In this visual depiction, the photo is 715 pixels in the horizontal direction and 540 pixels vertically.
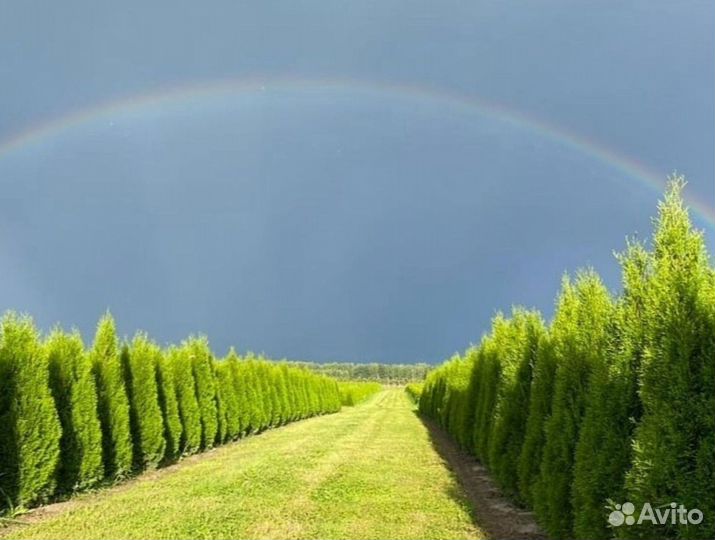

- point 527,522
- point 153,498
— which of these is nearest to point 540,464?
point 527,522

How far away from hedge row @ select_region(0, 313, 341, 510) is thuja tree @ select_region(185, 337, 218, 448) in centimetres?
3

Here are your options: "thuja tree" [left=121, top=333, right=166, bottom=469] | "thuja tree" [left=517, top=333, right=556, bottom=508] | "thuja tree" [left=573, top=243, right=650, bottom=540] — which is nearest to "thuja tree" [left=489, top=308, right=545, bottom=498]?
"thuja tree" [left=517, top=333, right=556, bottom=508]

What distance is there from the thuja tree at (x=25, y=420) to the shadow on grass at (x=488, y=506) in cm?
616

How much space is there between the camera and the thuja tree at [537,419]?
7.20 metres

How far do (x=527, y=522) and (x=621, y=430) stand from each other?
A: 3.24 metres

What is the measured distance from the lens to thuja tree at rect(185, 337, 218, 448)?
15883 mm

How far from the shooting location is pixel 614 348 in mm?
5273

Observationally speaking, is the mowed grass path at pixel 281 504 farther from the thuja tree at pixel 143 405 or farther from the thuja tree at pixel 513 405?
the thuja tree at pixel 513 405

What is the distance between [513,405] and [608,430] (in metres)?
4.05

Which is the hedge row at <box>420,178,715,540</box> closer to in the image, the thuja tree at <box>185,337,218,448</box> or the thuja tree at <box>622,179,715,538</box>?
the thuja tree at <box>622,179,715,538</box>

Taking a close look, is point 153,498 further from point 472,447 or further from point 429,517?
point 472,447

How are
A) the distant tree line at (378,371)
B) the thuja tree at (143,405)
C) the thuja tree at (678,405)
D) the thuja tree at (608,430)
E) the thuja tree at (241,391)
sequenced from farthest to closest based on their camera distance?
the distant tree line at (378,371) < the thuja tree at (241,391) < the thuja tree at (143,405) < the thuja tree at (608,430) < the thuja tree at (678,405)

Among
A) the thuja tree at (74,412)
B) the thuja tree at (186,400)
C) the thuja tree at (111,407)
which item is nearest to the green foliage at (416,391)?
the thuja tree at (186,400)

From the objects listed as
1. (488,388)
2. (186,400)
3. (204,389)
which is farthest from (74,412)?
(488,388)
